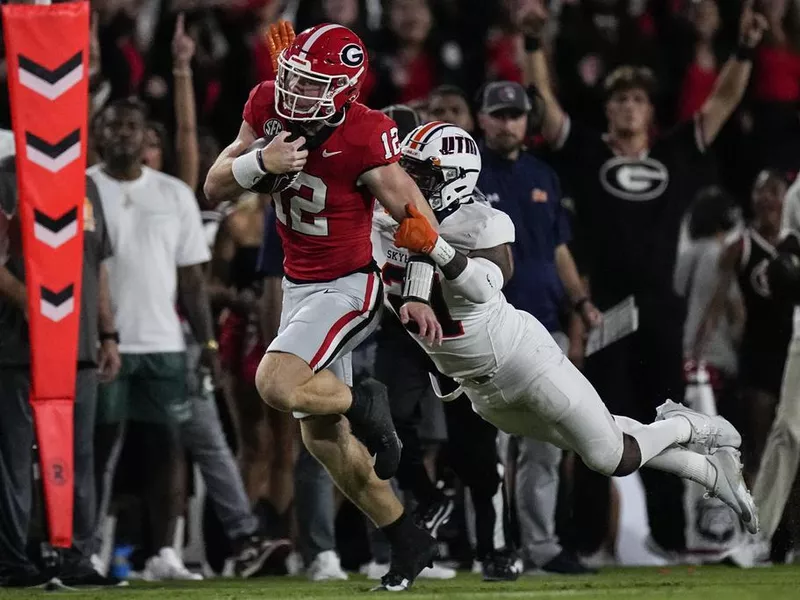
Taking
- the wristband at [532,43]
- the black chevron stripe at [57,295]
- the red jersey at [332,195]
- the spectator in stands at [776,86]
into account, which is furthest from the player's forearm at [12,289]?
the spectator in stands at [776,86]

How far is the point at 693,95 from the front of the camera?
10.6m

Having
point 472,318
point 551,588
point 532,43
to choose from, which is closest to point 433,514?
point 551,588

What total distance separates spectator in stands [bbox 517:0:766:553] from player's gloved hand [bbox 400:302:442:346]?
2.61m

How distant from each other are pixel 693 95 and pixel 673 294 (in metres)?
2.47

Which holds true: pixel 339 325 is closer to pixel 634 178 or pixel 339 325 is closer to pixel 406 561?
pixel 406 561

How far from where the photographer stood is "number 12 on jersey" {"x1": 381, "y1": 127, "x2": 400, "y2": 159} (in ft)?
19.9

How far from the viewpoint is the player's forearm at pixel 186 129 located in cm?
865

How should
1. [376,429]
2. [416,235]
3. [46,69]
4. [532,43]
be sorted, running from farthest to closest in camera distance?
1. [532,43]
2. [46,69]
3. [376,429]
4. [416,235]

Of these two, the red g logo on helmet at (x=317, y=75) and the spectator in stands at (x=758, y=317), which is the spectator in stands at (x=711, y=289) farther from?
the red g logo on helmet at (x=317, y=75)

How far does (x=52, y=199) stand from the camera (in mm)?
7047

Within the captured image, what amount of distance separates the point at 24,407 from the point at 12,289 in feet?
1.66

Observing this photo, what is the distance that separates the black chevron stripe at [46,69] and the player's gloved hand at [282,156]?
148 cm

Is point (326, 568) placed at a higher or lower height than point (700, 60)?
lower

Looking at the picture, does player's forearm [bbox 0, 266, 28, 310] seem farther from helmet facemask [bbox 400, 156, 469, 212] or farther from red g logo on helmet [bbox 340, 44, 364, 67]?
red g logo on helmet [bbox 340, 44, 364, 67]
